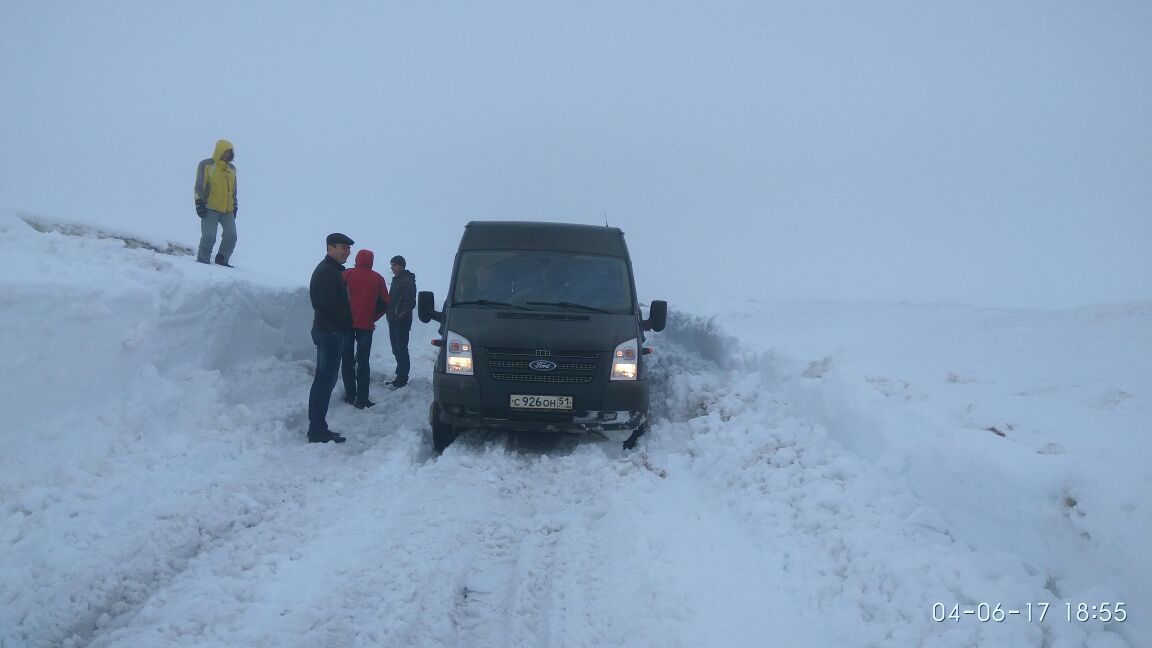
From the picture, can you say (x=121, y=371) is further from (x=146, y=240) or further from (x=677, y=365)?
(x=146, y=240)

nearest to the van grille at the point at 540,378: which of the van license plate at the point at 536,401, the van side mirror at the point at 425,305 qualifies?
the van license plate at the point at 536,401

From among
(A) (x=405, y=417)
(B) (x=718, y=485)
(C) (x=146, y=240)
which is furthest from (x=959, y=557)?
(C) (x=146, y=240)

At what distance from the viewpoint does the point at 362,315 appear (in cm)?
926

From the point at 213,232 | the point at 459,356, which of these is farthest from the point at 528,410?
the point at 213,232

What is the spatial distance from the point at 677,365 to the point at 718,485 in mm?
4968

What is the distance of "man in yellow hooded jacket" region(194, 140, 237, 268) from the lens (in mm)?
10273

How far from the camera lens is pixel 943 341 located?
8.64m

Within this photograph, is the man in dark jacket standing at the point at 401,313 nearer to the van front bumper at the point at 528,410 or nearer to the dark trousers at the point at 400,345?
the dark trousers at the point at 400,345

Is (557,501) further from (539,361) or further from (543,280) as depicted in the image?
(543,280)

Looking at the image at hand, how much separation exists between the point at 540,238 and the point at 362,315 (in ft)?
9.56

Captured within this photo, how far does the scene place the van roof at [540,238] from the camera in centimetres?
787

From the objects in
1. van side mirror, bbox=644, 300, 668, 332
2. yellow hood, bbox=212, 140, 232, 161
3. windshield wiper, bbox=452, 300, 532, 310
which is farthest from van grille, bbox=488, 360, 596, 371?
yellow hood, bbox=212, 140, 232, 161

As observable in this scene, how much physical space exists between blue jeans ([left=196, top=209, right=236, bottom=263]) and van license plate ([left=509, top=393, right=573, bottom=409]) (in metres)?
6.37

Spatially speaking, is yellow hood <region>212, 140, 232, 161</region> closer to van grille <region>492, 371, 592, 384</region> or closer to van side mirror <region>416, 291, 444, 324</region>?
van side mirror <region>416, 291, 444, 324</region>
